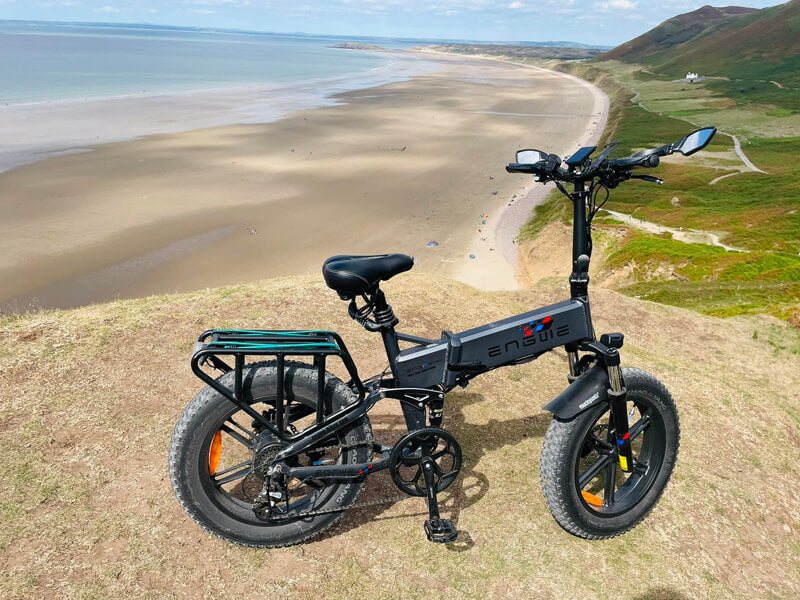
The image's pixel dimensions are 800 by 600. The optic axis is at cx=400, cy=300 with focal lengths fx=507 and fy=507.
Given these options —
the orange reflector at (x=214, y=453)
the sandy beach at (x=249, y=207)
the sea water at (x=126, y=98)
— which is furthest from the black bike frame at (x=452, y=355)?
the sea water at (x=126, y=98)

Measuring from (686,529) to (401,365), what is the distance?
2.95m

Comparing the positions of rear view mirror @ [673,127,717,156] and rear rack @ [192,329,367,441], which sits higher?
rear view mirror @ [673,127,717,156]

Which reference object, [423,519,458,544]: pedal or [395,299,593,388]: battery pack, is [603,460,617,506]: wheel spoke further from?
[423,519,458,544]: pedal

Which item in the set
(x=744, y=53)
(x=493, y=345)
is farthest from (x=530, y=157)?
(x=744, y=53)

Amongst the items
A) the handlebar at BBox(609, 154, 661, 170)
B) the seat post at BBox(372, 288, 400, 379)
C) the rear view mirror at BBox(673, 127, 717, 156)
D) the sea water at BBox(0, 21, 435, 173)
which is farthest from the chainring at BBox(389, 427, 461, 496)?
the sea water at BBox(0, 21, 435, 173)

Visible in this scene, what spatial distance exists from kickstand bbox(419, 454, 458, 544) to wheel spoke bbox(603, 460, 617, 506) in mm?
1348

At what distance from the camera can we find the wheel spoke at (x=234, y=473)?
377cm

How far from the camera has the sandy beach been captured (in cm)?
2091

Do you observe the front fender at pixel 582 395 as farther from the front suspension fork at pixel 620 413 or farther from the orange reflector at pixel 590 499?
the orange reflector at pixel 590 499

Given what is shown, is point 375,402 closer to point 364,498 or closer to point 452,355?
point 452,355

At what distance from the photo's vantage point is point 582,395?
150 inches

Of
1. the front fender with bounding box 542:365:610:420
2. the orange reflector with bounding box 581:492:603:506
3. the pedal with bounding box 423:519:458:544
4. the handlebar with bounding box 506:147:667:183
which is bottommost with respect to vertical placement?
the pedal with bounding box 423:519:458:544

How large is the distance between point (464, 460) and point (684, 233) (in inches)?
1006

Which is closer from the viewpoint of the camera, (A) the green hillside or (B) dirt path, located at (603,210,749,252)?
(B) dirt path, located at (603,210,749,252)
